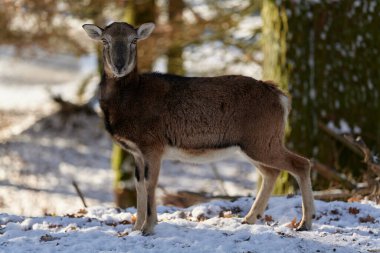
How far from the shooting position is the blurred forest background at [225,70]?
10.3 meters

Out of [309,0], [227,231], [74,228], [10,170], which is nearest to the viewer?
[227,231]

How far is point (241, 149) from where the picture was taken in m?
7.25

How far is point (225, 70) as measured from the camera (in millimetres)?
15914

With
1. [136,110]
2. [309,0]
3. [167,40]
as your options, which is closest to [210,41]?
[167,40]

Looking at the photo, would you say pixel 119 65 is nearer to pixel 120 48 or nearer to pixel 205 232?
pixel 120 48

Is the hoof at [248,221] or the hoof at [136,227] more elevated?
the hoof at [136,227]

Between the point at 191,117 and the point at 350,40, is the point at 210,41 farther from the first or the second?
the point at 191,117

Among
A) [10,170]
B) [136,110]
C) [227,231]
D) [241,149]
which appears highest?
[136,110]

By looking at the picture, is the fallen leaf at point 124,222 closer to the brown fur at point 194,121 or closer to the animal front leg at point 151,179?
the brown fur at point 194,121

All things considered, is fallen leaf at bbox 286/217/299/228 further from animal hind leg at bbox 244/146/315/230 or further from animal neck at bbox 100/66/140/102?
animal neck at bbox 100/66/140/102

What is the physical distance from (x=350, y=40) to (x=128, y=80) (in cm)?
446

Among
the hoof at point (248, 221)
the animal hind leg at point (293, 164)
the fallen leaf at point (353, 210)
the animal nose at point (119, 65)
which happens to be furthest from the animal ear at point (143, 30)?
the fallen leaf at point (353, 210)

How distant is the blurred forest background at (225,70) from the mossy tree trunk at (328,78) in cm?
2

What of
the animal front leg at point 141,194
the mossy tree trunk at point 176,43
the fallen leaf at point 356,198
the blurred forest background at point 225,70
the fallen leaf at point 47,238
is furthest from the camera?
the mossy tree trunk at point 176,43
